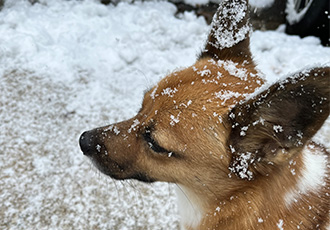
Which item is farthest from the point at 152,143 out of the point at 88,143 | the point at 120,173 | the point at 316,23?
the point at 316,23

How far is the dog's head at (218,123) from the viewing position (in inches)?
51.8

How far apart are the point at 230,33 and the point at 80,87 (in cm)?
236

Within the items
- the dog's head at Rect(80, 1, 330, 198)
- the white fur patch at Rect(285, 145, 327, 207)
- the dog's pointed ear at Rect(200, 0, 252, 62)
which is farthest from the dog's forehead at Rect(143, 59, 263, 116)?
the white fur patch at Rect(285, 145, 327, 207)

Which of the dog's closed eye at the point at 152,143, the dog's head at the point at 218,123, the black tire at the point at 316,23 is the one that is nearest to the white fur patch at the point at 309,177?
the dog's head at the point at 218,123

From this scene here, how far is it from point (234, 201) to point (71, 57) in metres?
3.04

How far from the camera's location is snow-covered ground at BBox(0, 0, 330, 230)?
296cm

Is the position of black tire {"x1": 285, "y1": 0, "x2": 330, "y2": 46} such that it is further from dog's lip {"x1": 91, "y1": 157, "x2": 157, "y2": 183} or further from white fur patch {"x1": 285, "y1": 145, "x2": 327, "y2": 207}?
dog's lip {"x1": 91, "y1": 157, "x2": 157, "y2": 183}

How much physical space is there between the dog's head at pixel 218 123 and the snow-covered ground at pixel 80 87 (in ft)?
2.30

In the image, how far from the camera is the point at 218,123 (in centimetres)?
167

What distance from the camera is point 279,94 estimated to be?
130 cm

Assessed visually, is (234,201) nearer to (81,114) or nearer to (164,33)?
(81,114)

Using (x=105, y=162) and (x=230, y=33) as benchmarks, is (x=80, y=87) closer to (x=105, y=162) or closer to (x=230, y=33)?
(x=105, y=162)

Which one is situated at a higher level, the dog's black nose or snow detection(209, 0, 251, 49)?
snow detection(209, 0, 251, 49)

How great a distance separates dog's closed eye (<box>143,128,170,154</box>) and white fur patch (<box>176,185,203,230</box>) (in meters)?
0.36
